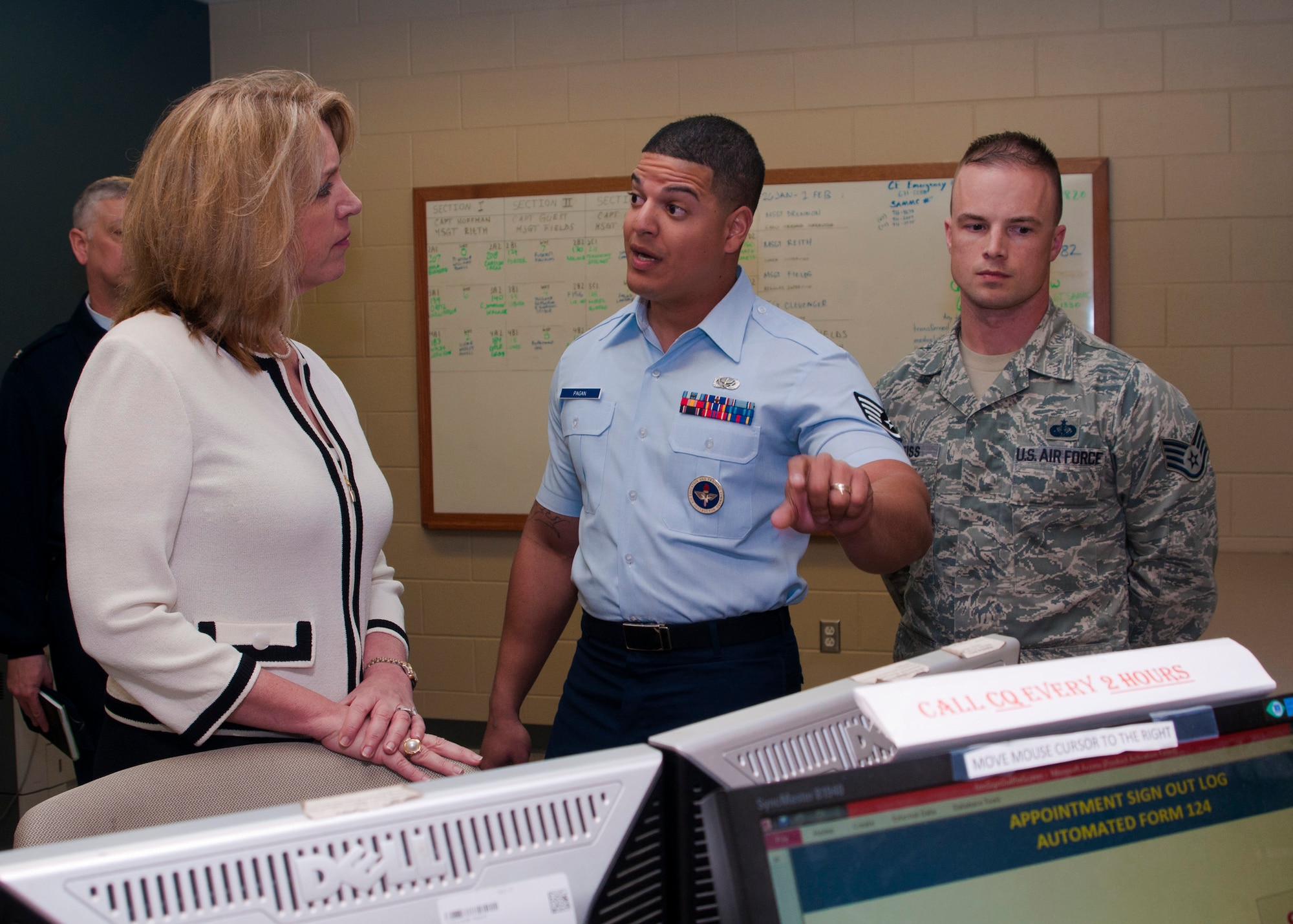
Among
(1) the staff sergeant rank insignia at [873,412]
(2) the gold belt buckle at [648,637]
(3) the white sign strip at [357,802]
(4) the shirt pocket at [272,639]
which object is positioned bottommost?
(2) the gold belt buckle at [648,637]

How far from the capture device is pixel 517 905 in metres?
0.52

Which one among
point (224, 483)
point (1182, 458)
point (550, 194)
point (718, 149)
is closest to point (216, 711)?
point (224, 483)

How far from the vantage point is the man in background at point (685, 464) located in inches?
62.9

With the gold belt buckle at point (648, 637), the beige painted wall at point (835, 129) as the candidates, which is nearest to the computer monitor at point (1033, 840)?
the gold belt buckle at point (648, 637)

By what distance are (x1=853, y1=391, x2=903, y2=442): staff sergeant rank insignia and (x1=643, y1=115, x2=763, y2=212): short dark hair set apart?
1.51 ft

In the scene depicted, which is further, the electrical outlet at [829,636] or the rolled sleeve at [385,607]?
the electrical outlet at [829,636]

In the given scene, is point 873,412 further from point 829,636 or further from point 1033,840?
point 829,636

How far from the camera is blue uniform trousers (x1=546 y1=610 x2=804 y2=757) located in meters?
1.57

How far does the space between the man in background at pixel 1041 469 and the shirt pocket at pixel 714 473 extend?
440 mm

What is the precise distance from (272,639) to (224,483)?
0.20 m

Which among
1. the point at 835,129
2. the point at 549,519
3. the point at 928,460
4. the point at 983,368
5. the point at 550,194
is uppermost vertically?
the point at 835,129

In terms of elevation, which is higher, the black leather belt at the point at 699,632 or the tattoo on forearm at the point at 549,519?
the tattoo on forearm at the point at 549,519

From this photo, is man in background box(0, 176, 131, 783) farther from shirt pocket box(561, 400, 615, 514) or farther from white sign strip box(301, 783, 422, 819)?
white sign strip box(301, 783, 422, 819)

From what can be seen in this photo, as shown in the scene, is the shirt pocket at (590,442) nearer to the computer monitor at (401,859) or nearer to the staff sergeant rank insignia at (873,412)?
the staff sergeant rank insignia at (873,412)
